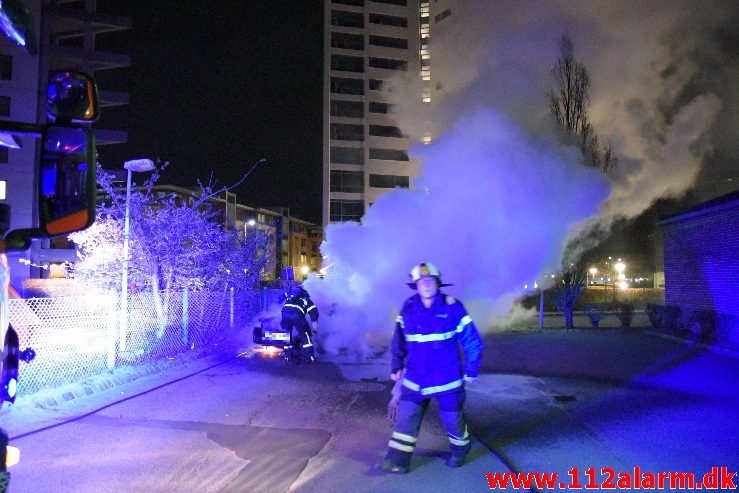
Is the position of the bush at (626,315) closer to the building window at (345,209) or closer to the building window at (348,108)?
the building window at (345,209)

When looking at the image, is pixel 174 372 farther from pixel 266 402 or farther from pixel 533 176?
pixel 533 176

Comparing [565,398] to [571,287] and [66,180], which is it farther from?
[571,287]

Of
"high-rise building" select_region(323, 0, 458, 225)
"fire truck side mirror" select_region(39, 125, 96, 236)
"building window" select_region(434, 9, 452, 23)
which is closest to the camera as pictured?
"fire truck side mirror" select_region(39, 125, 96, 236)

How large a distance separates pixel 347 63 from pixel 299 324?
5326cm

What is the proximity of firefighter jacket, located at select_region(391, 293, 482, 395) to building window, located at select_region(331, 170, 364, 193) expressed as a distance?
5276cm

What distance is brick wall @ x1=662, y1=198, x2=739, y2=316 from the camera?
472 inches

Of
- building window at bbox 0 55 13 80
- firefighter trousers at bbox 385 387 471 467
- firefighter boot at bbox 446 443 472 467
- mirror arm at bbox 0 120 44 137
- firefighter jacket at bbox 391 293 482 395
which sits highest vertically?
building window at bbox 0 55 13 80

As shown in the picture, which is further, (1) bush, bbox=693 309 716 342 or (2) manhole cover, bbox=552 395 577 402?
(1) bush, bbox=693 309 716 342

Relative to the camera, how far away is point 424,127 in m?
21.1

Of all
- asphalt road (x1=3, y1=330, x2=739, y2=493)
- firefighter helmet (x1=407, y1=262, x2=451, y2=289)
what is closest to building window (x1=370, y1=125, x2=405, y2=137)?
asphalt road (x1=3, y1=330, x2=739, y2=493)

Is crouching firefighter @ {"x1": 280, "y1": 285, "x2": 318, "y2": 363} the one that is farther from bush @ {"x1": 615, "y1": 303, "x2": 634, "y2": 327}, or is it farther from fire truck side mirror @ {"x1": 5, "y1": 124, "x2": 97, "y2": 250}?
bush @ {"x1": 615, "y1": 303, "x2": 634, "y2": 327}

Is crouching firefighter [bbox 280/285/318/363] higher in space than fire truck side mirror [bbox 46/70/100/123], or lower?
→ lower

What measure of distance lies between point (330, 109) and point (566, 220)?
47.4 metres

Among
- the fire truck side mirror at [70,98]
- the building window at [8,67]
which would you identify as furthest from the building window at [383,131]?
the fire truck side mirror at [70,98]
